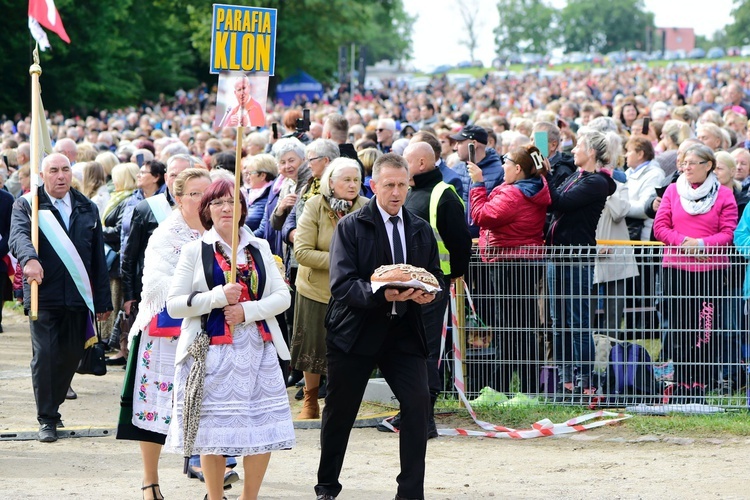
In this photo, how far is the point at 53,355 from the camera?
9.16m

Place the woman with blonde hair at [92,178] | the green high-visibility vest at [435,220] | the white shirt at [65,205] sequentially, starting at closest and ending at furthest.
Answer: the green high-visibility vest at [435,220] → the white shirt at [65,205] → the woman with blonde hair at [92,178]

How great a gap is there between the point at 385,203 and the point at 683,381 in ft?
11.1

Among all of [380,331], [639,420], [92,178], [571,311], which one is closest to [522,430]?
[639,420]

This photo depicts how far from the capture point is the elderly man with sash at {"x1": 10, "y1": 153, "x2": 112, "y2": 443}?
912cm

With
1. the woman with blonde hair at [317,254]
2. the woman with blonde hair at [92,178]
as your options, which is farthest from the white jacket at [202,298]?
the woman with blonde hair at [92,178]

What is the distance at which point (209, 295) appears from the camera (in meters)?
6.43

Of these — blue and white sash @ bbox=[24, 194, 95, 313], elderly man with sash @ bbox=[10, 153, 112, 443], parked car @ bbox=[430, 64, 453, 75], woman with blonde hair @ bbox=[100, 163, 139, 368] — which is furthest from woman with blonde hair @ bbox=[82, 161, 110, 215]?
parked car @ bbox=[430, 64, 453, 75]

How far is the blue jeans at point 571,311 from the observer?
9.41m

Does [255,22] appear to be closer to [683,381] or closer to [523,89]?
[683,381]

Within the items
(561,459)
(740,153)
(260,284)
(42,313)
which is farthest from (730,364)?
(42,313)

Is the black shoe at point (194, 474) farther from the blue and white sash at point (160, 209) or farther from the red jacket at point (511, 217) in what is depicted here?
the red jacket at point (511, 217)

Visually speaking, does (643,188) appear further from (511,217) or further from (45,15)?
(45,15)

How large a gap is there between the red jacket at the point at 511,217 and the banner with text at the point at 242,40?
2929 millimetres

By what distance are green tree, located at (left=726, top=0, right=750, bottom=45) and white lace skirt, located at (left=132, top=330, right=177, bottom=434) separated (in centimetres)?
15100
